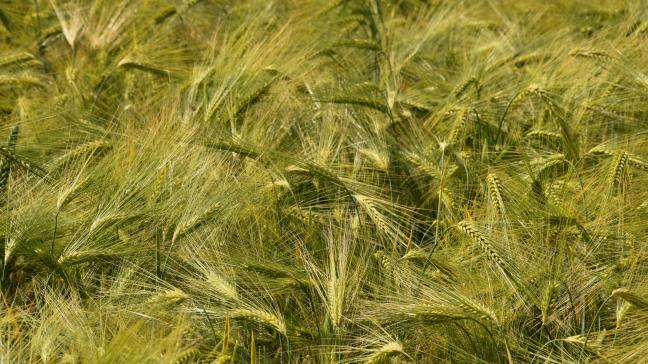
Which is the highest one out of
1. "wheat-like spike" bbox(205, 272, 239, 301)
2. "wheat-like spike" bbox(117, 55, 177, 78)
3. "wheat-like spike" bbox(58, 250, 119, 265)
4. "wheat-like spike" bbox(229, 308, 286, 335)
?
"wheat-like spike" bbox(229, 308, 286, 335)

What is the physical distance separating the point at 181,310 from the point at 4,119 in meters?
1.41

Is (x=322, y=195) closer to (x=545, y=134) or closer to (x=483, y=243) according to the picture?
(x=483, y=243)

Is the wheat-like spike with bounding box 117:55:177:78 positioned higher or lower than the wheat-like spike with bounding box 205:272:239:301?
lower

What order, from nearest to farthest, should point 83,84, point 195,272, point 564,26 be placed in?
point 195,272 < point 83,84 < point 564,26

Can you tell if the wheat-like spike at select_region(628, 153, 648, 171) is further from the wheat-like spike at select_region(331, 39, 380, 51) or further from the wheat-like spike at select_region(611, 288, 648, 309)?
the wheat-like spike at select_region(331, 39, 380, 51)

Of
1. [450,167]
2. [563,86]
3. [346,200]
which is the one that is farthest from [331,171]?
[563,86]

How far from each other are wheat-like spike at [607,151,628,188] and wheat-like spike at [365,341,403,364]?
806 millimetres

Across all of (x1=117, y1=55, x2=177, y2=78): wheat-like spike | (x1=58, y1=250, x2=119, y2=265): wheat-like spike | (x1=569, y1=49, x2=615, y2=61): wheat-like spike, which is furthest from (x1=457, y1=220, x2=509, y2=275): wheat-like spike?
(x1=117, y1=55, x2=177, y2=78): wheat-like spike

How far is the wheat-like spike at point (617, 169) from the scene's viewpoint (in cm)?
264

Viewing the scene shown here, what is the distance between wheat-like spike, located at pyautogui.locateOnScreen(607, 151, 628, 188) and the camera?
264cm

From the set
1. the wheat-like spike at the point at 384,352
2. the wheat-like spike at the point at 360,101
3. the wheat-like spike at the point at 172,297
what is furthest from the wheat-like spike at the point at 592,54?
the wheat-like spike at the point at 172,297

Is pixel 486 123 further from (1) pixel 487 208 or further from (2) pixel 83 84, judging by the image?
(2) pixel 83 84

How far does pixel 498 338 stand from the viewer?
2326mm

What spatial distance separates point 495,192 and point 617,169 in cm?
33
